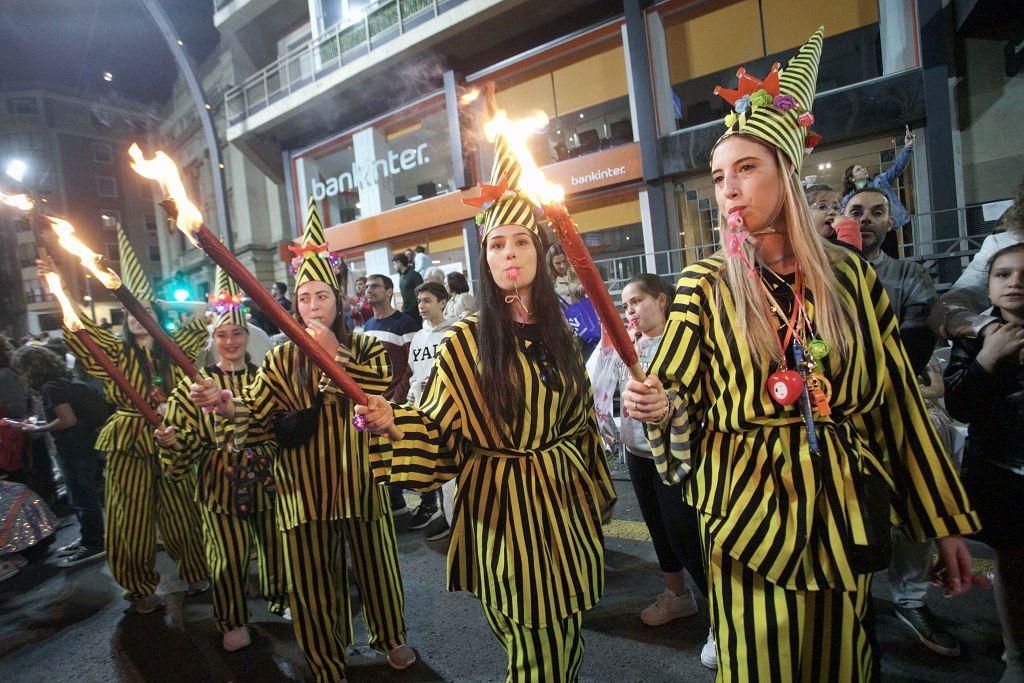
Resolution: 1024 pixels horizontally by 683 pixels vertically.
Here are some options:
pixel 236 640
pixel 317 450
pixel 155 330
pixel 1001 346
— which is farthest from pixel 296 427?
pixel 1001 346

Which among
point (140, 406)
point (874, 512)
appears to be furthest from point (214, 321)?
point (874, 512)

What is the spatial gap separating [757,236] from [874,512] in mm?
880

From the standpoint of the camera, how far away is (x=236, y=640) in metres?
3.61

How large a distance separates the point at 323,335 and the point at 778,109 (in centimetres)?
240

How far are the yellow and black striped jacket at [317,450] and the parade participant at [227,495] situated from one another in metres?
0.53

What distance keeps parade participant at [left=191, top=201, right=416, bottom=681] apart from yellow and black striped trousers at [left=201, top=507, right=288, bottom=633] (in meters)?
0.67

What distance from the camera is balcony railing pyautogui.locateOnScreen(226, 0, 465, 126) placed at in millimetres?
15789

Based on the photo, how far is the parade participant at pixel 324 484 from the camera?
2.98 metres

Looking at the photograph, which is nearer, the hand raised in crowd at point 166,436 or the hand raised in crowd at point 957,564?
the hand raised in crowd at point 957,564

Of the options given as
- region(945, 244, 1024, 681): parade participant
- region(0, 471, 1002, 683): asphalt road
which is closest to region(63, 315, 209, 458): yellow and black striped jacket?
region(0, 471, 1002, 683): asphalt road

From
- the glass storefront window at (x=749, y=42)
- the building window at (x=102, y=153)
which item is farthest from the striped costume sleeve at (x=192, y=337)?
the building window at (x=102, y=153)

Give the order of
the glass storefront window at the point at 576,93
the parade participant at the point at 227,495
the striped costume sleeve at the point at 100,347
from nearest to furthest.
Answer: the parade participant at the point at 227,495 → the striped costume sleeve at the point at 100,347 → the glass storefront window at the point at 576,93

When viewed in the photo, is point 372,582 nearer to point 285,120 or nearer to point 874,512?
point 874,512

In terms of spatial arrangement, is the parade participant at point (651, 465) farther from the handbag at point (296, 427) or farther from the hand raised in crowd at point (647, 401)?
the handbag at point (296, 427)
